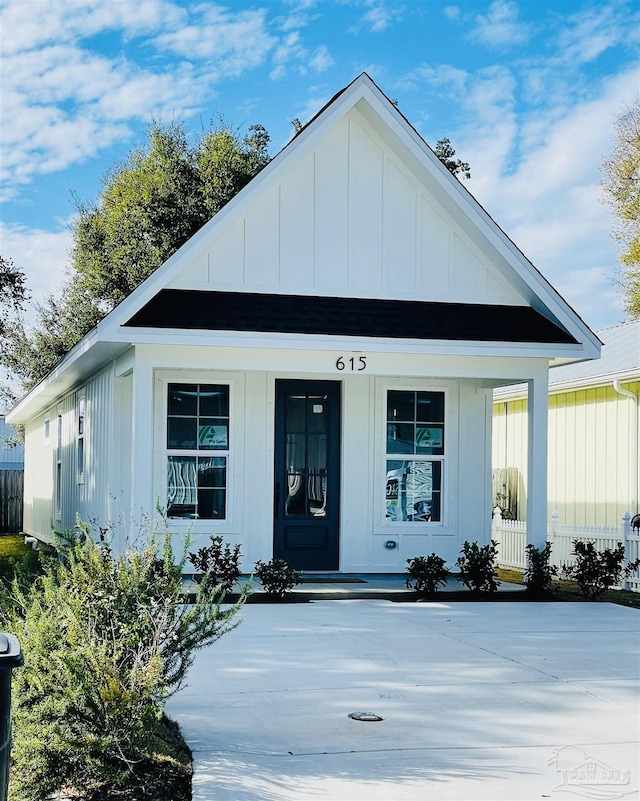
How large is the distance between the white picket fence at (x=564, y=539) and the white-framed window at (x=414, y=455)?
222 cm

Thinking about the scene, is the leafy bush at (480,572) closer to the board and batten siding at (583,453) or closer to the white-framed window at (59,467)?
the board and batten siding at (583,453)

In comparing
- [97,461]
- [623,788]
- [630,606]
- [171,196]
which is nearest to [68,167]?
[171,196]

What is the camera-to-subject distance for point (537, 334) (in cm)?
1330

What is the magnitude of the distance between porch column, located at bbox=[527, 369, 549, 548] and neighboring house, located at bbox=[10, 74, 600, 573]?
0.09 feet

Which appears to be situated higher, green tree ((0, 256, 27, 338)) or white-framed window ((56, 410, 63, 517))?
green tree ((0, 256, 27, 338))

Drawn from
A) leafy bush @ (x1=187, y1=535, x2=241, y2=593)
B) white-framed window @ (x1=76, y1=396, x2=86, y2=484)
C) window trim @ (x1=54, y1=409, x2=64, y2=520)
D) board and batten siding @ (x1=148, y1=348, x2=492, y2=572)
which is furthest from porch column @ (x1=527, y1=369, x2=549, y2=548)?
window trim @ (x1=54, y1=409, x2=64, y2=520)

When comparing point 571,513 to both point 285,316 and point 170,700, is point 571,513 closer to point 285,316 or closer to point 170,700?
point 285,316

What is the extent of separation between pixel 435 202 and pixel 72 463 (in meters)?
9.02

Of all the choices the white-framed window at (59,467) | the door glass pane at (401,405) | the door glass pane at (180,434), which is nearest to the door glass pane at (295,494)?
the door glass pane at (180,434)

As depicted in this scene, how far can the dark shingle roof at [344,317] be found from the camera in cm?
1224

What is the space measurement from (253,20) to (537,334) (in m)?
7.97

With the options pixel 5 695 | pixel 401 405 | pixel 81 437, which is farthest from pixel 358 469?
pixel 5 695

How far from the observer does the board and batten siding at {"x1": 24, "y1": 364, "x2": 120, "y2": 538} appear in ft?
49.0

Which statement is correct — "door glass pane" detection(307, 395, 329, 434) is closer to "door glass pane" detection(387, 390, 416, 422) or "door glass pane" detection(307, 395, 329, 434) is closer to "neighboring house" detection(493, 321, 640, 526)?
"door glass pane" detection(387, 390, 416, 422)
